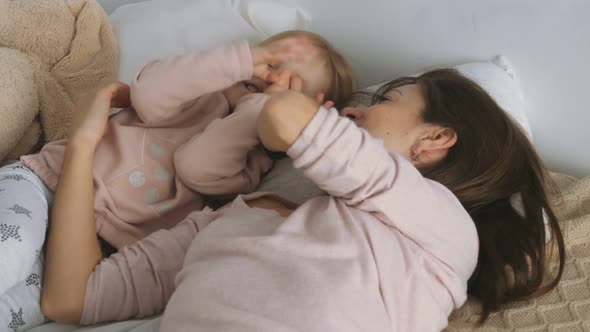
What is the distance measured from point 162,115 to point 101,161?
5.5 inches

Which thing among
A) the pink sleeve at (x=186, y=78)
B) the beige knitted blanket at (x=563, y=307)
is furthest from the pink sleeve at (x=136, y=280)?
the beige knitted blanket at (x=563, y=307)

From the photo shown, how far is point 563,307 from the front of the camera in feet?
3.10

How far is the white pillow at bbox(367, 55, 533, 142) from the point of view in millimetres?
1141

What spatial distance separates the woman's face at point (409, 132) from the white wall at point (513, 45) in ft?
1.21

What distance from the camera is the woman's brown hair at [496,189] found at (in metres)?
0.94

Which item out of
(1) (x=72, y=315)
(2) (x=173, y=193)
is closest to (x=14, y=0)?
(2) (x=173, y=193)

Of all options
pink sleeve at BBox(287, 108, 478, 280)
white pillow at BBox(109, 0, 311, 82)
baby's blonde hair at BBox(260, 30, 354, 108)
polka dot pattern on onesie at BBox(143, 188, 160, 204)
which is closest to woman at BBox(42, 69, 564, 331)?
pink sleeve at BBox(287, 108, 478, 280)

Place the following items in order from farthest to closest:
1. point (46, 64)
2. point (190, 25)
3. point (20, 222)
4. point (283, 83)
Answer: point (190, 25)
point (46, 64)
point (283, 83)
point (20, 222)

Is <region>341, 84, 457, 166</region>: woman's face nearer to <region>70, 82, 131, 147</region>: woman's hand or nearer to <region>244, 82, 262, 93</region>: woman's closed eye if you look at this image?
<region>244, 82, 262, 93</region>: woman's closed eye

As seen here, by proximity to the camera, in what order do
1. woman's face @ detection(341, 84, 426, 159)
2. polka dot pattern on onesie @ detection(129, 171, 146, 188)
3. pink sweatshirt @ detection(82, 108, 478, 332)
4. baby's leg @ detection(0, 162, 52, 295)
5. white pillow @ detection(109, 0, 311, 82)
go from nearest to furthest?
pink sweatshirt @ detection(82, 108, 478, 332)
baby's leg @ detection(0, 162, 52, 295)
woman's face @ detection(341, 84, 426, 159)
polka dot pattern on onesie @ detection(129, 171, 146, 188)
white pillow @ detection(109, 0, 311, 82)

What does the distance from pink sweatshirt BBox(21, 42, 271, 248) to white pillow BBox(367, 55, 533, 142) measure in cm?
44

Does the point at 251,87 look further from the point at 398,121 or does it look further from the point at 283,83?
the point at 398,121

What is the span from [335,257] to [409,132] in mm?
286

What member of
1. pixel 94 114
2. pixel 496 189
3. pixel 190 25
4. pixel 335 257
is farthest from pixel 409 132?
pixel 190 25
